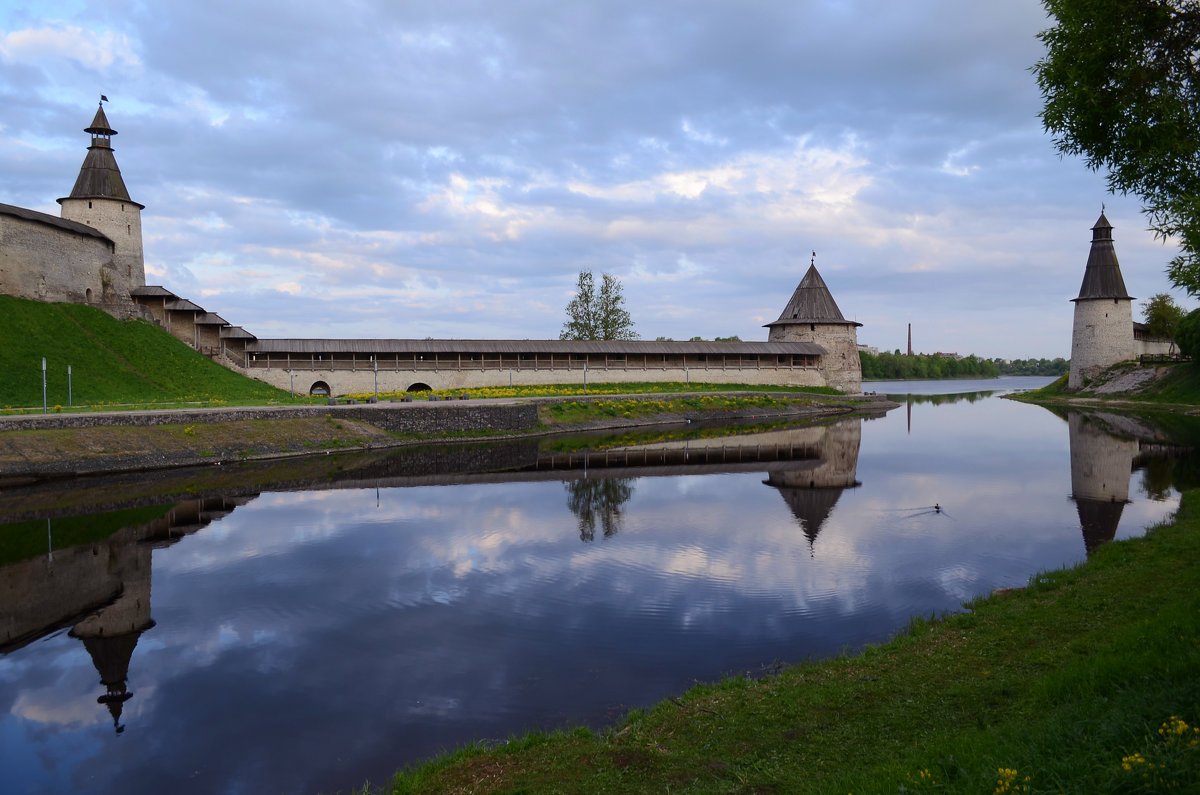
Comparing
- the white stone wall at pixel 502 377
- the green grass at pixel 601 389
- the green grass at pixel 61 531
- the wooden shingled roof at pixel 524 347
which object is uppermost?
the wooden shingled roof at pixel 524 347

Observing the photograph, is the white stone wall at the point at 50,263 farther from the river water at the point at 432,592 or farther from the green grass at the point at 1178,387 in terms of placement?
the green grass at the point at 1178,387

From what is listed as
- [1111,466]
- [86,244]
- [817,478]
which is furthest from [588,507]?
[86,244]

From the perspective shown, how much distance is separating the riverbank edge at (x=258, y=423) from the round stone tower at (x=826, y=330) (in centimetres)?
1455

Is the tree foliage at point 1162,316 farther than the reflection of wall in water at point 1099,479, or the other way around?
the tree foliage at point 1162,316

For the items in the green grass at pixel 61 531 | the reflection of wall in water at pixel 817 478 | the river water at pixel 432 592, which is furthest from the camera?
the reflection of wall in water at pixel 817 478

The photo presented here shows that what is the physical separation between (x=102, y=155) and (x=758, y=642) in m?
39.6

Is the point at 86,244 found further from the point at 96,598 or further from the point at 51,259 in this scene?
the point at 96,598

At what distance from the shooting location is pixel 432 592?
9672 mm

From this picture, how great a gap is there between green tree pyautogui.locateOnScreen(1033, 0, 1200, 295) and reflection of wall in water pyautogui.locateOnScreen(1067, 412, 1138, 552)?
5323 millimetres

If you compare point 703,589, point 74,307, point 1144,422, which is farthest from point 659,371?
point 703,589

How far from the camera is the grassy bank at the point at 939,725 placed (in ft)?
11.4

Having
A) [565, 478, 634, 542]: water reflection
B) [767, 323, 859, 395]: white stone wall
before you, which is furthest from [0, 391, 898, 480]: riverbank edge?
[767, 323, 859, 395]: white stone wall

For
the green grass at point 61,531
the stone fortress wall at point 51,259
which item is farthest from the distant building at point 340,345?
the green grass at point 61,531

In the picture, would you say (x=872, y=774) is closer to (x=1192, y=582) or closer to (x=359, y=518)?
Answer: (x=1192, y=582)
